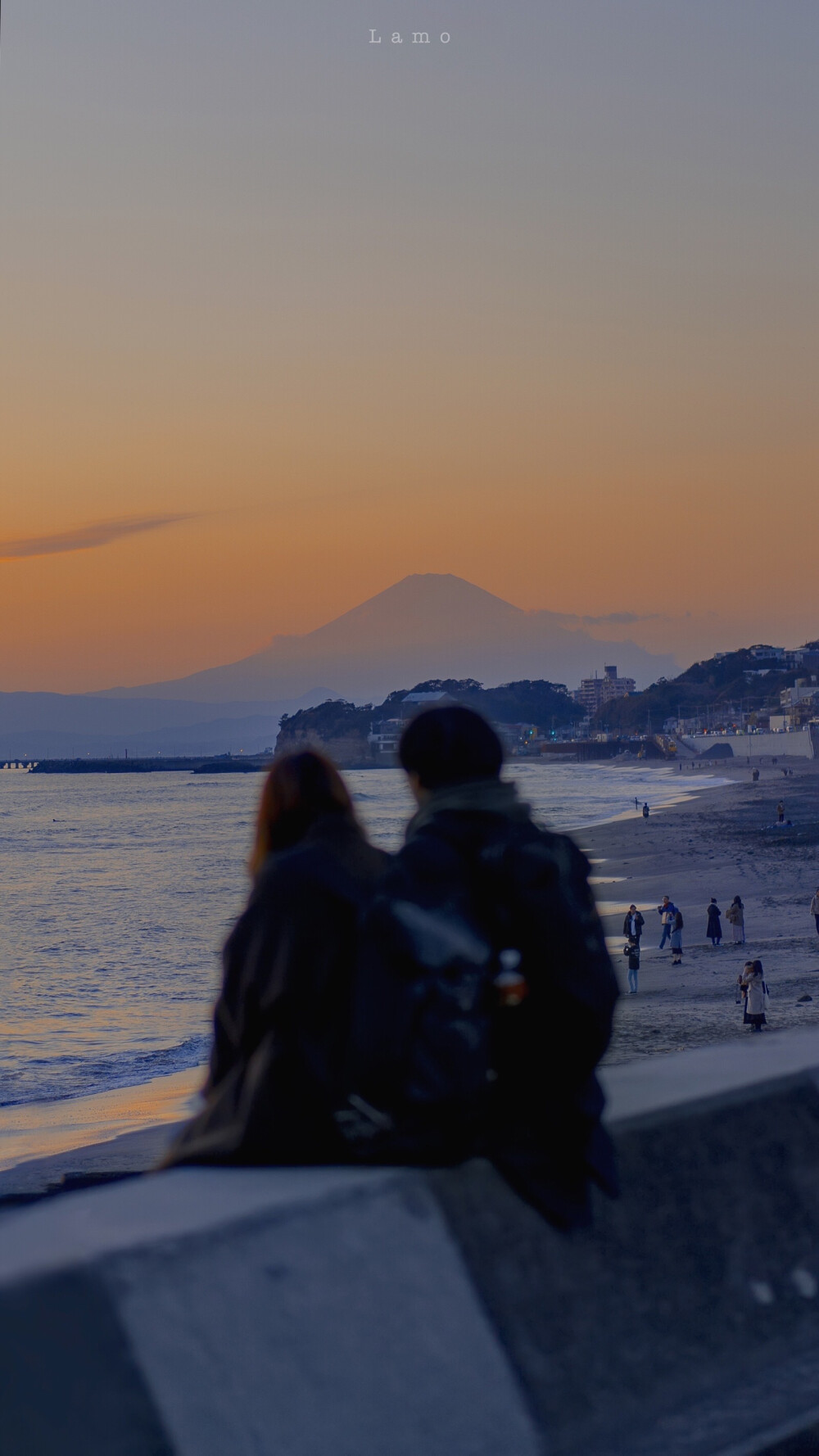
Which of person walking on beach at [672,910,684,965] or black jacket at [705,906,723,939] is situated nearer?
person walking on beach at [672,910,684,965]

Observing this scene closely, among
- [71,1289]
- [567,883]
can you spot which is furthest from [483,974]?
[71,1289]

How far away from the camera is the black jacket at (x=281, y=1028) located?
7.47 ft

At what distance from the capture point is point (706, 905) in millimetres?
31641

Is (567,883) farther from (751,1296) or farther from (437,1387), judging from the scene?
(751,1296)

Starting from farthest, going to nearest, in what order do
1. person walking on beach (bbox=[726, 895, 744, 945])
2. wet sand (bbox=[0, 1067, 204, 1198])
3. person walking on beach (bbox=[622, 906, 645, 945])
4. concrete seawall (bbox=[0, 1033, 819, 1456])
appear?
person walking on beach (bbox=[726, 895, 744, 945]) → person walking on beach (bbox=[622, 906, 645, 945]) → wet sand (bbox=[0, 1067, 204, 1198]) → concrete seawall (bbox=[0, 1033, 819, 1456])

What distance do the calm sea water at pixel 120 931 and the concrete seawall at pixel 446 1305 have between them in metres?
0.83

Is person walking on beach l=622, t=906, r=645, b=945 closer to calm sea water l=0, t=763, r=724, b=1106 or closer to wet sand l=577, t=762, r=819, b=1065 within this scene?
wet sand l=577, t=762, r=819, b=1065

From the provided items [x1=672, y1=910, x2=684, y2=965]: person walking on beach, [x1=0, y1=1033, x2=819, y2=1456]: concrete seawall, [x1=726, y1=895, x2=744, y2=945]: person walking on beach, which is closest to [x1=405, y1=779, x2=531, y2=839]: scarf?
[x1=0, y1=1033, x2=819, y2=1456]: concrete seawall

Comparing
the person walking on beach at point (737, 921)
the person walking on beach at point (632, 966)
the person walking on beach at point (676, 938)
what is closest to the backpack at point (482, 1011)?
the person walking on beach at point (632, 966)

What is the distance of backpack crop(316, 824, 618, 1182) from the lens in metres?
2.12

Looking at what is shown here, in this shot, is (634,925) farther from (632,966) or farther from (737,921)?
(737,921)

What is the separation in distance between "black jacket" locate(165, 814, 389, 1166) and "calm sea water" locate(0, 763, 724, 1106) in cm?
57

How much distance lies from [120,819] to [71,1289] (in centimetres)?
11078

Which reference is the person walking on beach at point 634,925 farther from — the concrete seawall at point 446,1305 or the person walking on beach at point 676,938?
the concrete seawall at point 446,1305
